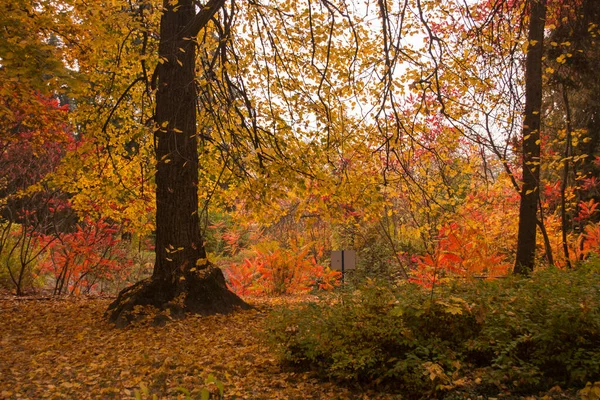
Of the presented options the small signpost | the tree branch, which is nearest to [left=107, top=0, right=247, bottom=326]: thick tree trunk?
the tree branch

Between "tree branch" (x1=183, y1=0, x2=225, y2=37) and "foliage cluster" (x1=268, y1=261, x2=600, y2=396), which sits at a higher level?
"tree branch" (x1=183, y1=0, x2=225, y2=37)

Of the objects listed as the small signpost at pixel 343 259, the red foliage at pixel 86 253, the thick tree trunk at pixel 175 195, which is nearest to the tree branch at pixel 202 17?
the thick tree trunk at pixel 175 195

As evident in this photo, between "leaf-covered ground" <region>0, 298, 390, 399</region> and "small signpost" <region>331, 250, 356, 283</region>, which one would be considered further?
"small signpost" <region>331, 250, 356, 283</region>

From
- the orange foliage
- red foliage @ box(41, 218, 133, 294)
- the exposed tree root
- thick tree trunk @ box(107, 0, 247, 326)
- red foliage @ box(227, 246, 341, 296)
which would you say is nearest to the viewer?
the exposed tree root

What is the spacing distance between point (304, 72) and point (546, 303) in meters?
4.78

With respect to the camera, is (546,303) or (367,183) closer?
(546,303)

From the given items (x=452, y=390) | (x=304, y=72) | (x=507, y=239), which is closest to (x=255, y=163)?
(x=304, y=72)

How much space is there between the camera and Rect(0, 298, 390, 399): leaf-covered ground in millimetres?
3828

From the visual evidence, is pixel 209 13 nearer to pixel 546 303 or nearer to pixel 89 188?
pixel 89 188

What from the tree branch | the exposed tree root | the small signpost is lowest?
the exposed tree root

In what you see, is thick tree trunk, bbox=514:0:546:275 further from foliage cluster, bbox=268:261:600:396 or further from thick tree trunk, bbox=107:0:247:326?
thick tree trunk, bbox=107:0:247:326

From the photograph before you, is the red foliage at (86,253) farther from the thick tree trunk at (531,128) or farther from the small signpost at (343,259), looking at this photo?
the thick tree trunk at (531,128)

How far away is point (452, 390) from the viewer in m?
3.27

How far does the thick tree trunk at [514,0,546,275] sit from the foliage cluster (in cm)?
210
